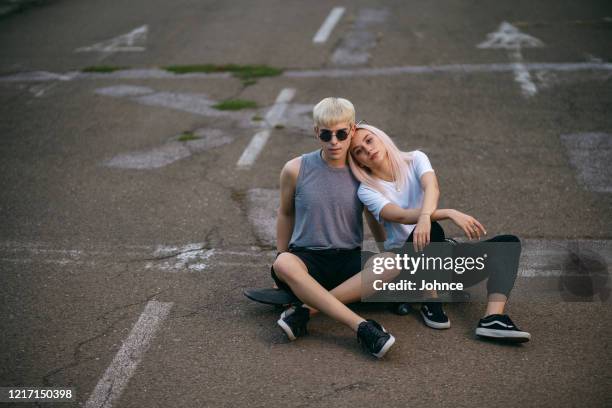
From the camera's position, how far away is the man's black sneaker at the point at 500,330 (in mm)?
4406

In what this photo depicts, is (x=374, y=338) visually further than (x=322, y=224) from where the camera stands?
No

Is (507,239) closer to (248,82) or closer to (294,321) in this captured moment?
(294,321)

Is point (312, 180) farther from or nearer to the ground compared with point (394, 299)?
farther from the ground

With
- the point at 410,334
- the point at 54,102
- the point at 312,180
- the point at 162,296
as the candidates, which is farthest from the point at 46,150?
the point at 410,334

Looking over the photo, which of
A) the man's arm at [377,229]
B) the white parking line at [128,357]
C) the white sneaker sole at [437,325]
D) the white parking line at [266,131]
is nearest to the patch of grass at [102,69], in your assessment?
the white parking line at [266,131]

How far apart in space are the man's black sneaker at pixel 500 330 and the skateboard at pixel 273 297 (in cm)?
128

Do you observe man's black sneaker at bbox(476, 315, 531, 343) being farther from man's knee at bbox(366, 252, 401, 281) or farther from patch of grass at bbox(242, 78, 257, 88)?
patch of grass at bbox(242, 78, 257, 88)

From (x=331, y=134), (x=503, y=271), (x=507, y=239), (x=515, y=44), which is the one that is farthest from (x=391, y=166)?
(x=515, y=44)

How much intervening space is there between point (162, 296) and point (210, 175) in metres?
2.40

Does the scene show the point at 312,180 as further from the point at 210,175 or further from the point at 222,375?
the point at 210,175

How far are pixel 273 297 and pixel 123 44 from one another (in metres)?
8.70

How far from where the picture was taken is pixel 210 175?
7.40 m

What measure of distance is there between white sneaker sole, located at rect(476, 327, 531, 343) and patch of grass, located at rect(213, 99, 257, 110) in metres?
5.51

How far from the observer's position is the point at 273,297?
486 centimetres
